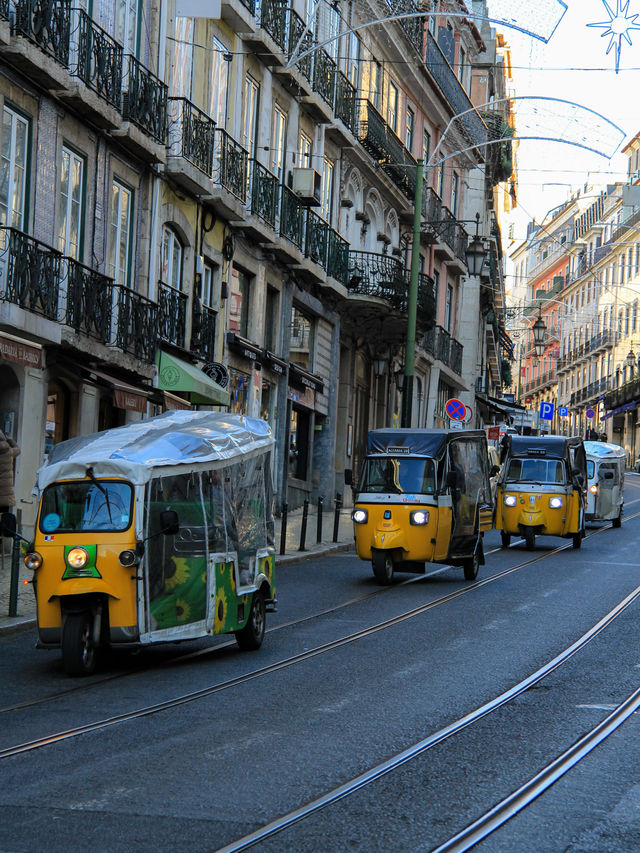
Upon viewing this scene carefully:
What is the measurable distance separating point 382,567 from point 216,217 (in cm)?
987

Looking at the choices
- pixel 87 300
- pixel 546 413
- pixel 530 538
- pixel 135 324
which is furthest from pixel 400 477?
pixel 546 413

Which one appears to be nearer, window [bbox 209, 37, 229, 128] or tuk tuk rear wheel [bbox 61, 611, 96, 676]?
tuk tuk rear wheel [bbox 61, 611, 96, 676]

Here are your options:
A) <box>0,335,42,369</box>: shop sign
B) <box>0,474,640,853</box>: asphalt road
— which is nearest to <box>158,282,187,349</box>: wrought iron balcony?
<box>0,335,42,369</box>: shop sign

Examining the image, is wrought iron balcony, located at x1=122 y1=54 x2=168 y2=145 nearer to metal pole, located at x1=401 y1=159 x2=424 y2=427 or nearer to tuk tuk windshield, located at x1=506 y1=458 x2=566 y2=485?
metal pole, located at x1=401 y1=159 x2=424 y2=427

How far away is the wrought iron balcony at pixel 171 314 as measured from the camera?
24.1 metres

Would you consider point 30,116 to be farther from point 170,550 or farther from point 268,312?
point 268,312

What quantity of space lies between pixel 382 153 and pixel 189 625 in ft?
92.3

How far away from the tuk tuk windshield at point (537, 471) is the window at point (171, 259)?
877 centimetres

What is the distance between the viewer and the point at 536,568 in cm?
2370

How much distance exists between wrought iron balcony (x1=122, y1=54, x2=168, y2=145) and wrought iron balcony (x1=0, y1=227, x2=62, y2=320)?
382cm

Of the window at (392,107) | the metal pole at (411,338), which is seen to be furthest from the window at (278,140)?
the window at (392,107)

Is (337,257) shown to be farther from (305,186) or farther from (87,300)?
(87,300)

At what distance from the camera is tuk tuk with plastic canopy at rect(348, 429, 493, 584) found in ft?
66.4

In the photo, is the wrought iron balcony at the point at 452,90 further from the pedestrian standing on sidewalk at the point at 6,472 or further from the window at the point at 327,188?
the pedestrian standing on sidewalk at the point at 6,472
